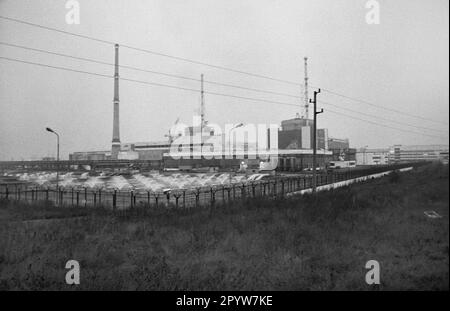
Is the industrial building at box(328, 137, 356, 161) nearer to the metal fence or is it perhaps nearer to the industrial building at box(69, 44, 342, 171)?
the metal fence

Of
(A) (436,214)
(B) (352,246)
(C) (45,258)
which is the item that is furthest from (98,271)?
(A) (436,214)

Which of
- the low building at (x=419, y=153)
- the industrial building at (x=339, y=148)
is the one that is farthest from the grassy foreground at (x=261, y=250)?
the industrial building at (x=339, y=148)

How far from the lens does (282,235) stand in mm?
6914

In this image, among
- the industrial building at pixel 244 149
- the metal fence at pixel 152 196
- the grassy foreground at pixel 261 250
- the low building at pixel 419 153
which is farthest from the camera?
the industrial building at pixel 244 149

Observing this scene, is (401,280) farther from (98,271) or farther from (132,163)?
(132,163)

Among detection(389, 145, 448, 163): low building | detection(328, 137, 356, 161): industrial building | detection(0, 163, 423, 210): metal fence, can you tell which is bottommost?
detection(0, 163, 423, 210): metal fence

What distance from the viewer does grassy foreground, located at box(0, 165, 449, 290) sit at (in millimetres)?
4664

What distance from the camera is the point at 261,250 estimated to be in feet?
19.9

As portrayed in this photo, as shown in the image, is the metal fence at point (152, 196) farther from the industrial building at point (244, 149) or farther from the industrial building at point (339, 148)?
the industrial building at point (244, 149)

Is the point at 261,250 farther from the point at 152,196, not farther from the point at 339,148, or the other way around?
the point at 339,148

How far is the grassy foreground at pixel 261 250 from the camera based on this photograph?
4.66 m

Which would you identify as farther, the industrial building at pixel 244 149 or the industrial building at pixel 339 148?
the industrial building at pixel 244 149

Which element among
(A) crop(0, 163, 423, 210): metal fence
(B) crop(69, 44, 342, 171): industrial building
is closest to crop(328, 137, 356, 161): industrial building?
(A) crop(0, 163, 423, 210): metal fence

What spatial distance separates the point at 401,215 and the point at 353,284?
2.80 m
